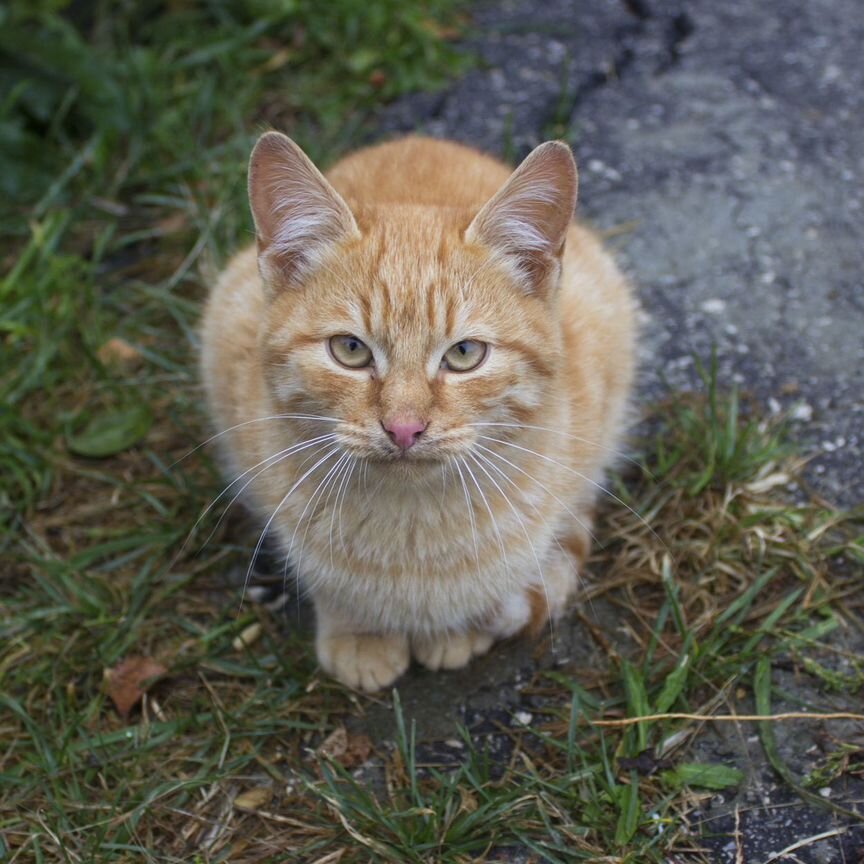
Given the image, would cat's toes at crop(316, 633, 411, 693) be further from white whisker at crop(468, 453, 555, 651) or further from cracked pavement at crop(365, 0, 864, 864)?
white whisker at crop(468, 453, 555, 651)

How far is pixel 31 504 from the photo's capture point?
11.2 ft

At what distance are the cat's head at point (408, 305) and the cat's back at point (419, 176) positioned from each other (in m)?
0.39

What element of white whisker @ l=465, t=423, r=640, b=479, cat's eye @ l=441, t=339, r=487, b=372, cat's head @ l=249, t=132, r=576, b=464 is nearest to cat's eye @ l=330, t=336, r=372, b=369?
cat's head @ l=249, t=132, r=576, b=464

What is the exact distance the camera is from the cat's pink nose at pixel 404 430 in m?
2.22

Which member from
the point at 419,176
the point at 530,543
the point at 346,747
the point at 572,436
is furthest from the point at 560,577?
the point at 419,176

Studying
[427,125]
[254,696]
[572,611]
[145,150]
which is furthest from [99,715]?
[427,125]

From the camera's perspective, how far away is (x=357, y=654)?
288 cm

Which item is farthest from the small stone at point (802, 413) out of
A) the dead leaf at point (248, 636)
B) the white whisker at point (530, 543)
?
the dead leaf at point (248, 636)

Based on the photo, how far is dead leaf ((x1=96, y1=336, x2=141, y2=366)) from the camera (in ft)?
12.5

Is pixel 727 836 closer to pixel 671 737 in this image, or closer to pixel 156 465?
pixel 671 737

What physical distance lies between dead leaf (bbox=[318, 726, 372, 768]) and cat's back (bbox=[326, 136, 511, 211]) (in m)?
1.39

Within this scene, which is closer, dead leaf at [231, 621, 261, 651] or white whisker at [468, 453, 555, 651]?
white whisker at [468, 453, 555, 651]

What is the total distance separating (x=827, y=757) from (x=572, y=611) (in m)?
0.77

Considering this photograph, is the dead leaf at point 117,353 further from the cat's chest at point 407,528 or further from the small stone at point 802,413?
the small stone at point 802,413
